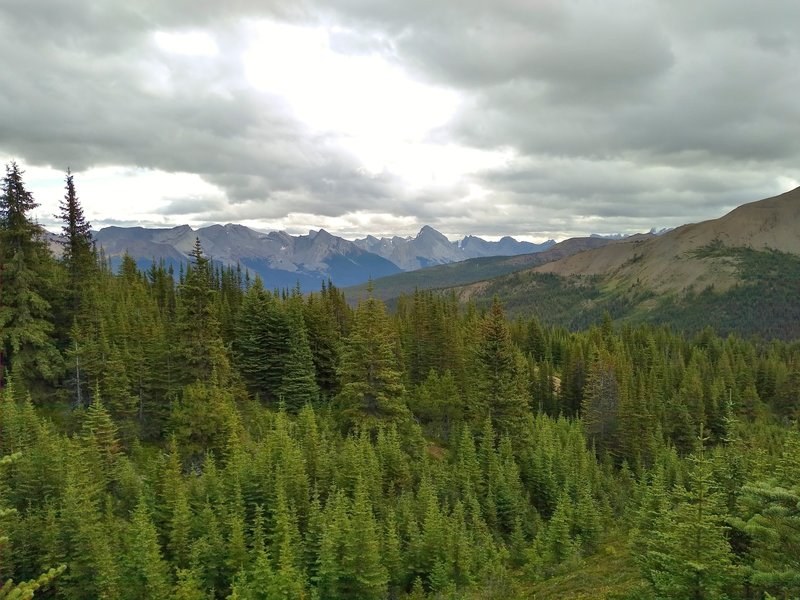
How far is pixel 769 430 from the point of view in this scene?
81375 mm

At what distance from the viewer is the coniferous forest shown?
1919cm

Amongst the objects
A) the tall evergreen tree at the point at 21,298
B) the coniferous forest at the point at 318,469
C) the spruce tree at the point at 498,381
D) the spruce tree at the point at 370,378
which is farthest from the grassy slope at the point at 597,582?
the tall evergreen tree at the point at 21,298

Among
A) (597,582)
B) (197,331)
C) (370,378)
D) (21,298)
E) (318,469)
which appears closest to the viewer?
(597,582)

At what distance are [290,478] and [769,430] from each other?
86.9 metres

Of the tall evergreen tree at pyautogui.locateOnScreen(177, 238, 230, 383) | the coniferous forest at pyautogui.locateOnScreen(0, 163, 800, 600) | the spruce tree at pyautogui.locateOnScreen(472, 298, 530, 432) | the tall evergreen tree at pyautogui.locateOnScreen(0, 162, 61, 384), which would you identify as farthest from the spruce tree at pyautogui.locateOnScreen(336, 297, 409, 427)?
the tall evergreen tree at pyautogui.locateOnScreen(0, 162, 61, 384)

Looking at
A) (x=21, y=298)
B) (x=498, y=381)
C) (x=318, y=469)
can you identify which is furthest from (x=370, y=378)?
(x=21, y=298)

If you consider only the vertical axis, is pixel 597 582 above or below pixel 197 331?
below

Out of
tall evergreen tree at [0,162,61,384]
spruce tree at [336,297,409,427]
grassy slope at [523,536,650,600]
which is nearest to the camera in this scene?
grassy slope at [523,536,650,600]

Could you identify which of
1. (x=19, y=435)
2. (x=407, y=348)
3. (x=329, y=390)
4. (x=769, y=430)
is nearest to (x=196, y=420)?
(x=19, y=435)

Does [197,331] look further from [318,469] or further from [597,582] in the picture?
[597,582]

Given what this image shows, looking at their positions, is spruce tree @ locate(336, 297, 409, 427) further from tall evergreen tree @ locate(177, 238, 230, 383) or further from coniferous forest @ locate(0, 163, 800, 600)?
tall evergreen tree @ locate(177, 238, 230, 383)

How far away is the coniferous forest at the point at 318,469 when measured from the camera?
19.2 meters

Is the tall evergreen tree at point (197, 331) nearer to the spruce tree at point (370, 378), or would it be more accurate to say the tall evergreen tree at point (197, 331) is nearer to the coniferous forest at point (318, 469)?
the coniferous forest at point (318, 469)

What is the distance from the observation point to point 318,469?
3244 centimetres
